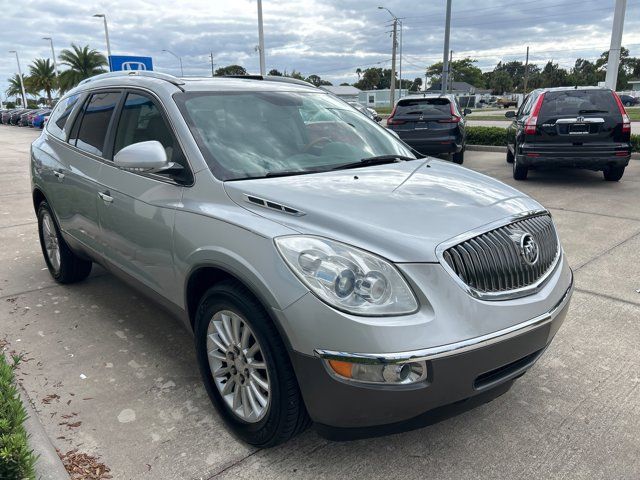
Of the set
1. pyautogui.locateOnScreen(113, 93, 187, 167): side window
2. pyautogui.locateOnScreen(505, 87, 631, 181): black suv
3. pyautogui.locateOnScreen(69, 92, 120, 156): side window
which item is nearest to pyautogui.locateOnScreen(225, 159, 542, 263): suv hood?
pyautogui.locateOnScreen(113, 93, 187, 167): side window

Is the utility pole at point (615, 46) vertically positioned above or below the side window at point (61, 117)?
above

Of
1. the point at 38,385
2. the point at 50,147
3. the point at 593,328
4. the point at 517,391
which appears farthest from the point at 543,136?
the point at 38,385

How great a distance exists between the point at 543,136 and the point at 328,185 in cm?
723

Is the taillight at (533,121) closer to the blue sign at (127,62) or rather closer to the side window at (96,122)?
the side window at (96,122)

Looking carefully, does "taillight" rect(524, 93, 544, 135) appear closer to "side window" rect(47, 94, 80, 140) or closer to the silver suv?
the silver suv

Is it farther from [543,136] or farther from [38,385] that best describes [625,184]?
[38,385]

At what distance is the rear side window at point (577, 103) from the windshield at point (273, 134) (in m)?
6.10

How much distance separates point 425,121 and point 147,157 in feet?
31.3

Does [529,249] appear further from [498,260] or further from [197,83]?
[197,83]

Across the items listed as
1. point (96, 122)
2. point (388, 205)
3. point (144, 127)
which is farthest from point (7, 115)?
point (388, 205)

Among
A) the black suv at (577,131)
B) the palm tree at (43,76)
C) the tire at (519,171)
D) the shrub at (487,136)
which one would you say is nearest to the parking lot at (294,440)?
the black suv at (577,131)

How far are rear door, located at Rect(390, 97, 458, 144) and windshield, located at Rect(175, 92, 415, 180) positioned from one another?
7.96m

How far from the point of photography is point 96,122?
404 centimetres

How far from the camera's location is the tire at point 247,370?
2271 mm
